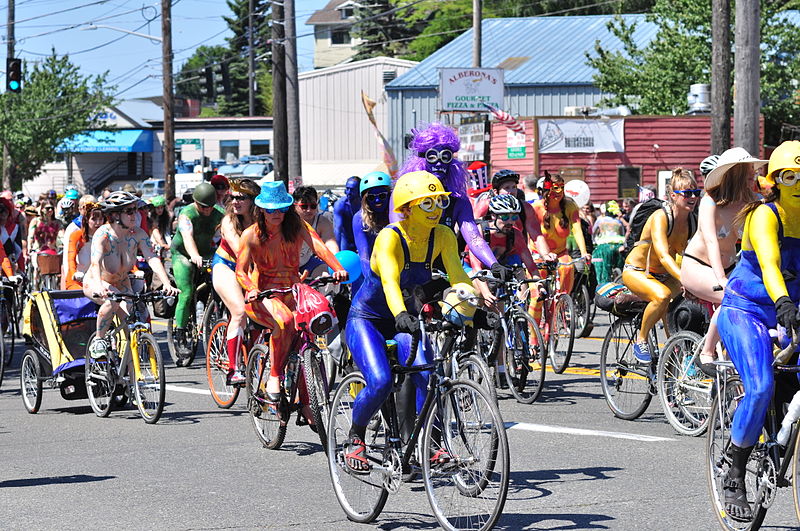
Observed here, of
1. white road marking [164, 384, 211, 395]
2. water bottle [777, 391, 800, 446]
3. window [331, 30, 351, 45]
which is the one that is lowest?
white road marking [164, 384, 211, 395]

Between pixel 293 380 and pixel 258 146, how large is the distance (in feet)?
256

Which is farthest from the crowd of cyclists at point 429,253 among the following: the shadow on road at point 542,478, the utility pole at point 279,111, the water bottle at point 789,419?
the utility pole at point 279,111

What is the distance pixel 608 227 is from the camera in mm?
22688

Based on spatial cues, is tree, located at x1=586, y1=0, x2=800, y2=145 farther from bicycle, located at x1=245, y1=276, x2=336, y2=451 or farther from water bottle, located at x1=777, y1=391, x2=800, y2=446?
water bottle, located at x1=777, y1=391, x2=800, y2=446

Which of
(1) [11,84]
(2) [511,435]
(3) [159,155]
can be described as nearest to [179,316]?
(2) [511,435]

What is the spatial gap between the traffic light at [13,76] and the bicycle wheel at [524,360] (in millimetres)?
24484

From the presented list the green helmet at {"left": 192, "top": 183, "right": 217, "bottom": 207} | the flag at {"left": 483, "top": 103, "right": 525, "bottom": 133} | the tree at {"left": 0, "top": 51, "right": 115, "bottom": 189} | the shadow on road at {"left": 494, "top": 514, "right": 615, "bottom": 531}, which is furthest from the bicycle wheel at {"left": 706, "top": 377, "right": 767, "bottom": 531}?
the tree at {"left": 0, "top": 51, "right": 115, "bottom": 189}

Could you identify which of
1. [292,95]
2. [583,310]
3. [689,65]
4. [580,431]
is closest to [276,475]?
[580,431]

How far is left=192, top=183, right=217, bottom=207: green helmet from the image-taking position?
13.5 meters

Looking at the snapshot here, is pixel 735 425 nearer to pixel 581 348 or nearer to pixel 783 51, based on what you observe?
pixel 581 348

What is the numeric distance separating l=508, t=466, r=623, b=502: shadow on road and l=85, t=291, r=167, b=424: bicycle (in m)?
3.21

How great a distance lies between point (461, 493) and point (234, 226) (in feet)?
15.3

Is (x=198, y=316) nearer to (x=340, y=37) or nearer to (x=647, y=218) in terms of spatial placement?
(x=647, y=218)

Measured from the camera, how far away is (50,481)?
26.3 ft
